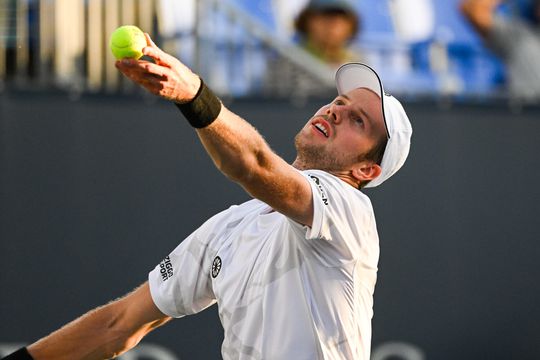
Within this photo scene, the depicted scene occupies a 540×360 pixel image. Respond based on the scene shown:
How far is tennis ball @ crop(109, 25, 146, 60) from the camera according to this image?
2723mm

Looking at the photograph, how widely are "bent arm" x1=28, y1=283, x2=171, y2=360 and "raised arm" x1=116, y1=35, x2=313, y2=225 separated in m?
1.08

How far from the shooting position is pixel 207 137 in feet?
9.70

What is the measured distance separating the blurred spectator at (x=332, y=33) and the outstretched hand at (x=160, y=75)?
5.12 metres

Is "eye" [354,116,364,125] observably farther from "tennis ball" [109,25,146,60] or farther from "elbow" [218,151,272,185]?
"tennis ball" [109,25,146,60]

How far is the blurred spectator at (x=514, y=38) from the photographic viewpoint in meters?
8.16

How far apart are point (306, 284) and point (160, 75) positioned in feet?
3.51

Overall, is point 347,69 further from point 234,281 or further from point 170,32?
point 170,32

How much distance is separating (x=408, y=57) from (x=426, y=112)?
2.15ft

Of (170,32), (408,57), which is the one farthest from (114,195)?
(408,57)

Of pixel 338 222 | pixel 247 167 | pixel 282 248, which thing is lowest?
→ pixel 282 248

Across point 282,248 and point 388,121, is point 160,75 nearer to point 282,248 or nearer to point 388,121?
point 282,248

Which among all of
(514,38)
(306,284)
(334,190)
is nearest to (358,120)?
(334,190)

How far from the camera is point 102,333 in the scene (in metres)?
4.10

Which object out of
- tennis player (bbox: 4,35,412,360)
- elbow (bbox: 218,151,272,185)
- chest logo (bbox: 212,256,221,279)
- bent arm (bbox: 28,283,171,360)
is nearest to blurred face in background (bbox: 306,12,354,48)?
tennis player (bbox: 4,35,412,360)
